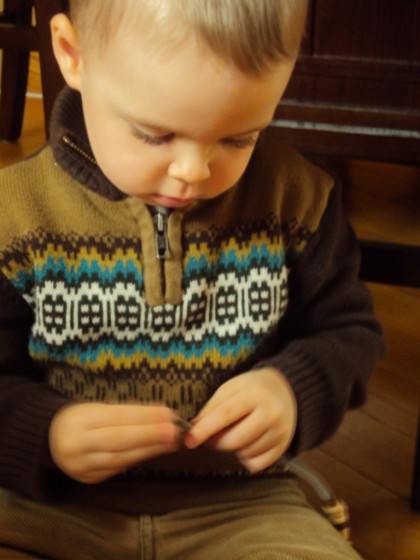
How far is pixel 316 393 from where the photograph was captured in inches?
31.2

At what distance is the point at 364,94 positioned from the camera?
96 centimetres

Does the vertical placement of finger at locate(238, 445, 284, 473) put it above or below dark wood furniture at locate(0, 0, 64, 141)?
above

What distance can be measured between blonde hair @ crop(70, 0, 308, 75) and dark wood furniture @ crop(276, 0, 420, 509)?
0.96ft

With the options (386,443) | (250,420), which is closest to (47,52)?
(250,420)

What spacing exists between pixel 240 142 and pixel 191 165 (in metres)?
0.05

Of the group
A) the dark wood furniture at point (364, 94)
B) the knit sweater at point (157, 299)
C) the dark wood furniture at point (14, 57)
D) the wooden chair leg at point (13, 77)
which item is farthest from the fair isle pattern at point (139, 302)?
the wooden chair leg at point (13, 77)

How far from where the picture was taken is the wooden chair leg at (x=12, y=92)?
2092mm

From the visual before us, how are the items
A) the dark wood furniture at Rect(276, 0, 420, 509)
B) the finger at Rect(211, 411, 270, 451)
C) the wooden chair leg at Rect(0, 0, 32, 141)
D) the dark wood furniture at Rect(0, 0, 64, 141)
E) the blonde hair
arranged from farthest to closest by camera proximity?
1. the wooden chair leg at Rect(0, 0, 32, 141)
2. the dark wood furniture at Rect(0, 0, 64, 141)
3. the dark wood furniture at Rect(276, 0, 420, 509)
4. the finger at Rect(211, 411, 270, 451)
5. the blonde hair

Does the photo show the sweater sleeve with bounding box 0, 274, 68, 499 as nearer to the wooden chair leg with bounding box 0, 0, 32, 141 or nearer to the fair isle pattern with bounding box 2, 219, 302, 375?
the fair isle pattern with bounding box 2, 219, 302, 375

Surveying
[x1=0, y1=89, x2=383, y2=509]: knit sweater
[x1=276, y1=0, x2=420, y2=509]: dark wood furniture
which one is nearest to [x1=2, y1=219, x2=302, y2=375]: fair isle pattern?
[x1=0, y1=89, x2=383, y2=509]: knit sweater

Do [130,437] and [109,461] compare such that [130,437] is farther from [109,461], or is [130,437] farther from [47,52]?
[47,52]

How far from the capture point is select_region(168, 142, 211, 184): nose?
67cm

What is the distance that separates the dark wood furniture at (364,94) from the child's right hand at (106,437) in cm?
40

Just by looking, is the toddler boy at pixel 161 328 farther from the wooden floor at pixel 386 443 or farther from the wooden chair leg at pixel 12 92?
the wooden chair leg at pixel 12 92
